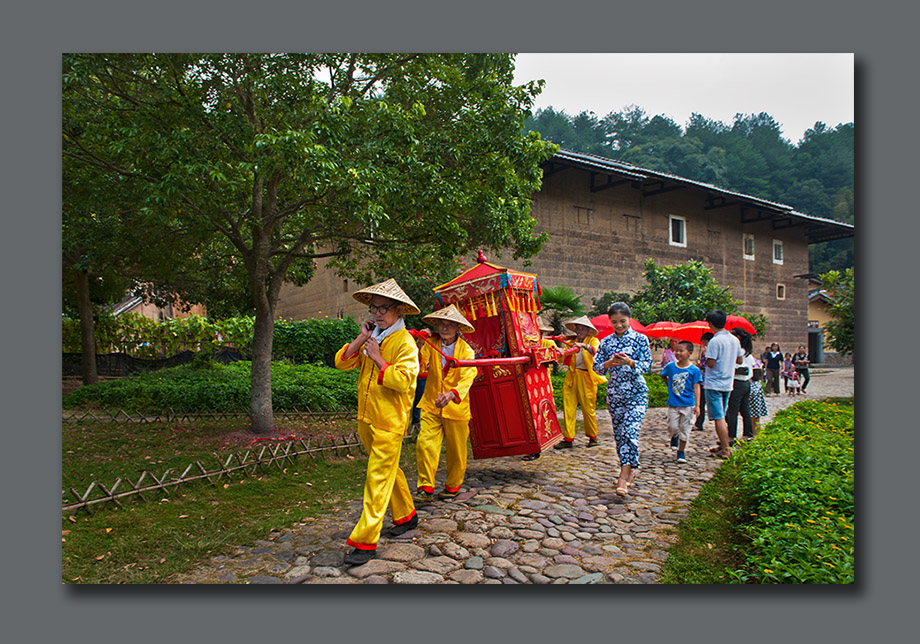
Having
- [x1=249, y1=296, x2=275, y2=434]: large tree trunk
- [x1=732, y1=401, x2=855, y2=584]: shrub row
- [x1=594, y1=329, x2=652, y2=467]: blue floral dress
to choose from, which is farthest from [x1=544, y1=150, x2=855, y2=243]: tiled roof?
[x1=732, y1=401, x2=855, y2=584]: shrub row

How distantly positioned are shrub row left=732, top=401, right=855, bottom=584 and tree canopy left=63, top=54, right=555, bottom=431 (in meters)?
3.99

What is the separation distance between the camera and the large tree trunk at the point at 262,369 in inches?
306

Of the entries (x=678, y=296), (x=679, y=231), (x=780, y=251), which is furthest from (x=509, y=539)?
(x=780, y=251)

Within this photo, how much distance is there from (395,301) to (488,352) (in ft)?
7.49

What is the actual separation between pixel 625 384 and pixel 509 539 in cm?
198

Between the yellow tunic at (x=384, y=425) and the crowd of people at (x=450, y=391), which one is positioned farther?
the crowd of people at (x=450, y=391)

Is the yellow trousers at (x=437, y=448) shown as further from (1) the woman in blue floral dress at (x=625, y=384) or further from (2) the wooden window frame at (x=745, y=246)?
(2) the wooden window frame at (x=745, y=246)

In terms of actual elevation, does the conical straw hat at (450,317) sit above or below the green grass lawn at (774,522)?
above

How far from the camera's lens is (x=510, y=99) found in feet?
23.7

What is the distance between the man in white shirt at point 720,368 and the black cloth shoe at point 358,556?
4.56 meters

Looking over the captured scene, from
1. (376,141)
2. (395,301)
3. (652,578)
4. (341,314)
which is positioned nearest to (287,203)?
(376,141)

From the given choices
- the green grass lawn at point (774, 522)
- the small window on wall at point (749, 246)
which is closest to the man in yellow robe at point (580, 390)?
the green grass lawn at point (774, 522)

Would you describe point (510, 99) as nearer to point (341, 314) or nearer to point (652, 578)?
point (652, 578)

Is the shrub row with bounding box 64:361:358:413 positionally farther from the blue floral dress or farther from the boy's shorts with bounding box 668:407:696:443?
the blue floral dress
